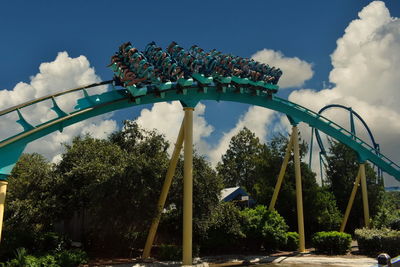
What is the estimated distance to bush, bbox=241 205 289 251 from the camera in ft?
64.6

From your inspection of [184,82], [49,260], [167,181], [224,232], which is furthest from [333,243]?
[49,260]

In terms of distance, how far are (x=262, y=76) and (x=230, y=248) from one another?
940cm

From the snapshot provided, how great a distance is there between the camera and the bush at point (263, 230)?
64.6 ft

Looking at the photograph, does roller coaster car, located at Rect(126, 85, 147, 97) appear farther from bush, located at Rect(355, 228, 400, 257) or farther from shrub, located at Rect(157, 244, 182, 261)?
bush, located at Rect(355, 228, 400, 257)

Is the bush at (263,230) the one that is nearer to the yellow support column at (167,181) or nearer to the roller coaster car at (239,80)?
the yellow support column at (167,181)

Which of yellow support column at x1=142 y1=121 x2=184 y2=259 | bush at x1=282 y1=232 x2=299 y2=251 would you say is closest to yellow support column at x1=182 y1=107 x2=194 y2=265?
yellow support column at x1=142 y1=121 x2=184 y2=259

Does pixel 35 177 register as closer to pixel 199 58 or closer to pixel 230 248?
pixel 199 58

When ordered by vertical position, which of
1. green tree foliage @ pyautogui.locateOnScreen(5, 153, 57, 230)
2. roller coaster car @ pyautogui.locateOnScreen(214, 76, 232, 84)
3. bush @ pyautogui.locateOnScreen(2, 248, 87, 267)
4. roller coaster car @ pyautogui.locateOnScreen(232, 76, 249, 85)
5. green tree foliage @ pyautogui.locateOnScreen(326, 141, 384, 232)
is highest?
roller coaster car @ pyautogui.locateOnScreen(232, 76, 249, 85)

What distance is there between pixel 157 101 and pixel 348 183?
71.2ft

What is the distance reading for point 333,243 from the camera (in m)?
19.0

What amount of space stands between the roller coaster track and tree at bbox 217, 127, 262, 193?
25190 millimetres

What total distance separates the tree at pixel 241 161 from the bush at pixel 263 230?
2683cm

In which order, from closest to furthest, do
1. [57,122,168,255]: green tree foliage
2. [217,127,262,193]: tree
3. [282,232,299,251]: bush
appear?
[57,122,168,255]: green tree foliage
[282,232,299,251]: bush
[217,127,262,193]: tree

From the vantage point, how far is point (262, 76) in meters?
18.9
